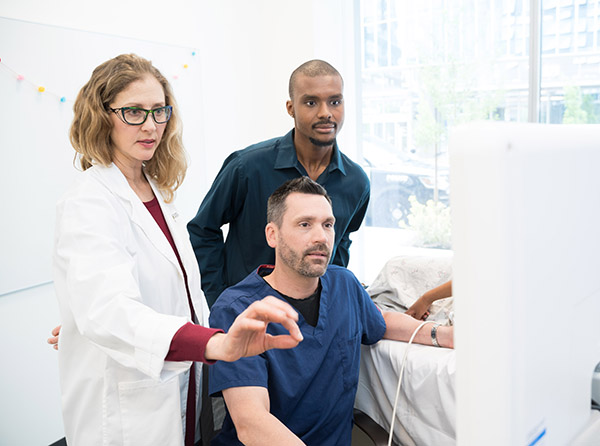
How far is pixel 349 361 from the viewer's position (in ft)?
4.91

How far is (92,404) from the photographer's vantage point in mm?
1188

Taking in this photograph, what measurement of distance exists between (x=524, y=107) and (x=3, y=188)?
279cm

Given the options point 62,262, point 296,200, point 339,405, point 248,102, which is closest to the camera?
point 62,262

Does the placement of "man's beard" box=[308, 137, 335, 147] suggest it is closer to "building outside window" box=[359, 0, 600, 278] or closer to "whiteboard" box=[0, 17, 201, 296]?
"whiteboard" box=[0, 17, 201, 296]

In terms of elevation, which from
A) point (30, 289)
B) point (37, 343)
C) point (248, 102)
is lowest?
point (37, 343)

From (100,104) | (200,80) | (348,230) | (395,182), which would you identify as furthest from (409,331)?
(395,182)

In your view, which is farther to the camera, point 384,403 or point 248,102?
point 248,102

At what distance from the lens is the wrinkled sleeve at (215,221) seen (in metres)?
1.95

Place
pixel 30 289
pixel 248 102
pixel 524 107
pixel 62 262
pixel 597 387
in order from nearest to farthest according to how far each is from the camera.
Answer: pixel 597 387 < pixel 62 262 < pixel 30 289 < pixel 524 107 < pixel 248 102

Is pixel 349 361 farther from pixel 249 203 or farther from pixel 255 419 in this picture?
pixel 249 203

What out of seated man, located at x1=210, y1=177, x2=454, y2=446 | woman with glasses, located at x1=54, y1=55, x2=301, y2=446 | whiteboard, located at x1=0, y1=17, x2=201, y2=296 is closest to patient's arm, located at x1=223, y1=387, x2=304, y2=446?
seated man, located at x1=210, y1=177, x2=454, y2=446

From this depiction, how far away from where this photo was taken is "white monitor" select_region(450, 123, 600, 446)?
0.42 metres

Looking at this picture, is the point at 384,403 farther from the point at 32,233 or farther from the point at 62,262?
the point at 32,233

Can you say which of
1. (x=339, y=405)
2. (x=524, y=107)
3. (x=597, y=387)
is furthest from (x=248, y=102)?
(x=597, y=387)
